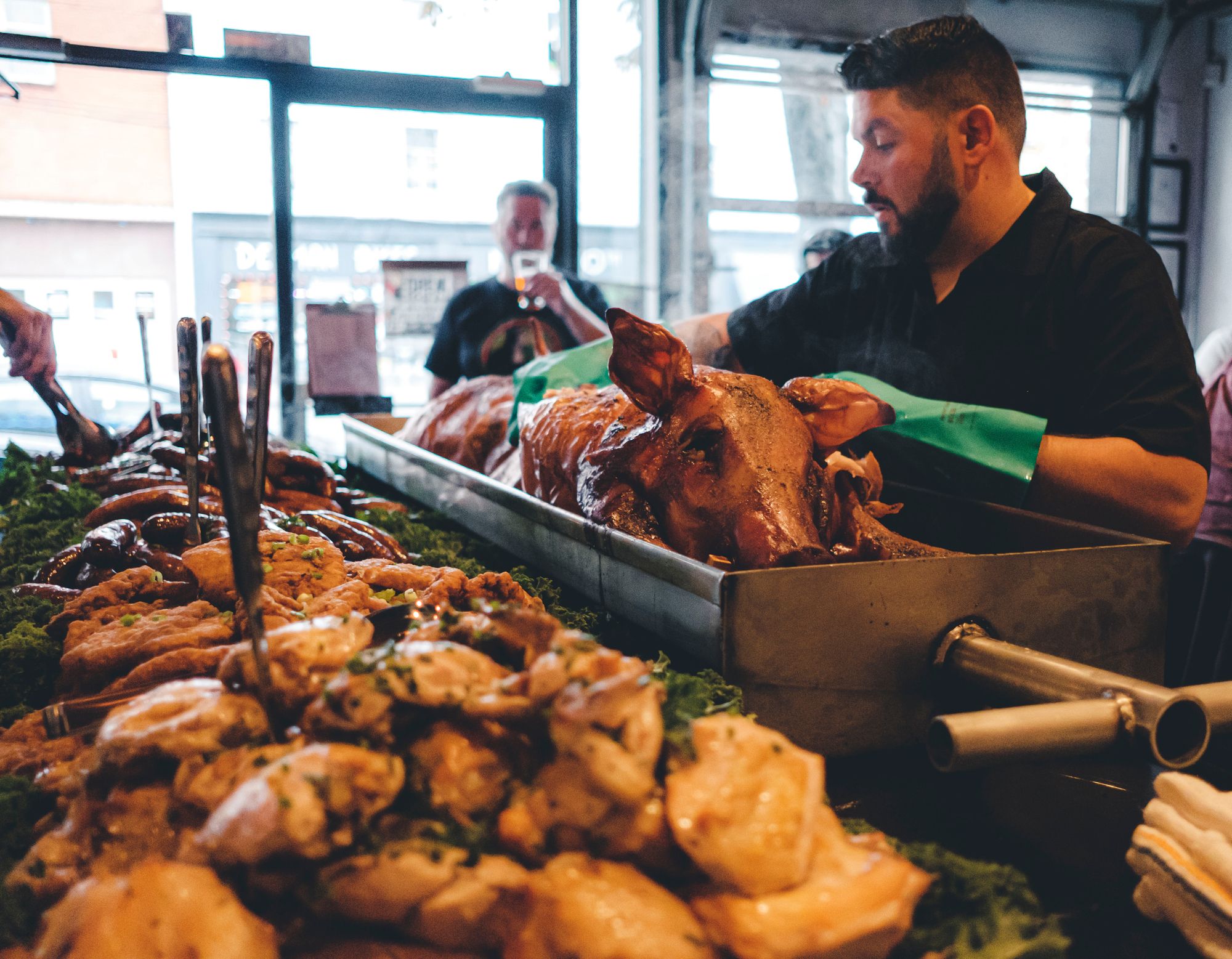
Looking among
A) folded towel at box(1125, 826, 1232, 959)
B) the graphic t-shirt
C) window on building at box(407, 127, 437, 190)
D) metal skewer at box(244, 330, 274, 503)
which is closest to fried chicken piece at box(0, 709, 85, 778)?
metal skewer at box(244, 330, 274, 503)

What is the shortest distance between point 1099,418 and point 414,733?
1960mm

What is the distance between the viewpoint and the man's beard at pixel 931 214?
249 centimetres

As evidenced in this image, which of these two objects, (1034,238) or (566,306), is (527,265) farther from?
(1034,238)

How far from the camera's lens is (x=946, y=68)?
243 centimetres

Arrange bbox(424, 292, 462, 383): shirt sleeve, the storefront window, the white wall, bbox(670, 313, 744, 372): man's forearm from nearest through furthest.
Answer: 1. bbox(670, 313, 744, 372): man's forearm
2. bbox(424, 292, 462, 383): shirt sleeve
3. the storefront window
4. the white wall

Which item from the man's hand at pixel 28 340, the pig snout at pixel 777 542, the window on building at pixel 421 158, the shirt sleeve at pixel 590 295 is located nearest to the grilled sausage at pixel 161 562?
the pig snout at pixel 777 542

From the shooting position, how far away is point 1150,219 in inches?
319

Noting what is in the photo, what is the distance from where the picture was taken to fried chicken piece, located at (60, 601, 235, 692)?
1352 mm

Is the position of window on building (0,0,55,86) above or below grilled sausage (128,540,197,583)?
above

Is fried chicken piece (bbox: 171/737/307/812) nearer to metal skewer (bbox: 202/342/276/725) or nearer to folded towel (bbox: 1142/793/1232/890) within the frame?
metal skewer (bbox: 202/342/276/725)

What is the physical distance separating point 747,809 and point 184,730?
0.54 meters

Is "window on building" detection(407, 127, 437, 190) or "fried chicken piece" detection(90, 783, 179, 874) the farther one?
"window on building" detection(407, 127, 437, 190)

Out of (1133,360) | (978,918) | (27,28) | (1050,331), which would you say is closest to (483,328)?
(27,28)

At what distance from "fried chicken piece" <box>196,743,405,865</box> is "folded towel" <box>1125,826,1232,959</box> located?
77 centimetres
